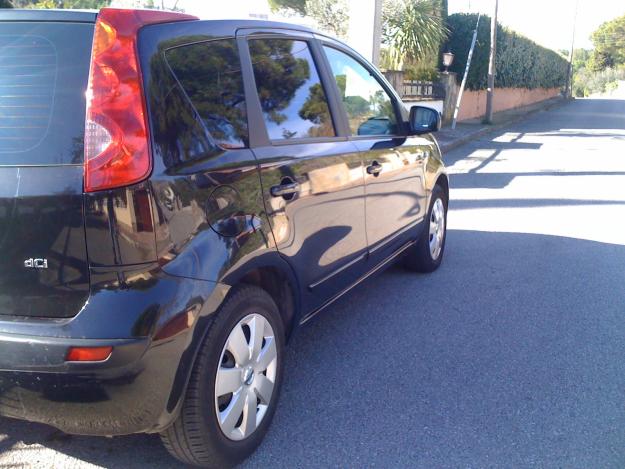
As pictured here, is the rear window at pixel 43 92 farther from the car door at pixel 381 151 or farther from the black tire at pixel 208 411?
the car door at pixel 381 151

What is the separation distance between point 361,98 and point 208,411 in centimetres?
250

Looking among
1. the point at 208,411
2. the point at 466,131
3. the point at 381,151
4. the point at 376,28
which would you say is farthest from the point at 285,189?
the point at 466,131

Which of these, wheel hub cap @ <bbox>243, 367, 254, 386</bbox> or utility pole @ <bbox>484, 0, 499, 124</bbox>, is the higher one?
utility pole @ <bbox>484, 0, 499, 124</bbox>

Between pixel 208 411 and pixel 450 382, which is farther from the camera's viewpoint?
pixel 450 382

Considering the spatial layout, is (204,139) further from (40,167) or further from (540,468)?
(540,468)

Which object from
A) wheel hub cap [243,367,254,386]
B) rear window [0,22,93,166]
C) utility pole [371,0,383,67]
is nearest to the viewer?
rear window [0,22,93,166]


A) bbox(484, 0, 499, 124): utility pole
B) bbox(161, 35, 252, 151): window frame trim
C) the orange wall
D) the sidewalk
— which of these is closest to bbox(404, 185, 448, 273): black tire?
bbox(161, 35, 252, 151): window frame trim

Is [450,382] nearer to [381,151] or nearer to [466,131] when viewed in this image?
[381,151]

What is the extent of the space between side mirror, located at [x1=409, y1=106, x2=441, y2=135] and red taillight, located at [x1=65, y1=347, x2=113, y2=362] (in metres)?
3.14

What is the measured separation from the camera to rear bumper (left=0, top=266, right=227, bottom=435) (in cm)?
229

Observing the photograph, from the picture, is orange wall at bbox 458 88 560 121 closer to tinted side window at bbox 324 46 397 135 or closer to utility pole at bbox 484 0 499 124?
utility pole at bbox 484 0 499 124

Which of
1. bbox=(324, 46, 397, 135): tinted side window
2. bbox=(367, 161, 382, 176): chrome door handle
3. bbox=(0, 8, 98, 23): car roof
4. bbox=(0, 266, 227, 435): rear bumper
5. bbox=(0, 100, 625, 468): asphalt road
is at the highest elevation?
bbox=(0, 8, 98, 23): car roof

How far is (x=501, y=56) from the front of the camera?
2941 centimetres

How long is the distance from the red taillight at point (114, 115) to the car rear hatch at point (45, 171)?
46mm
